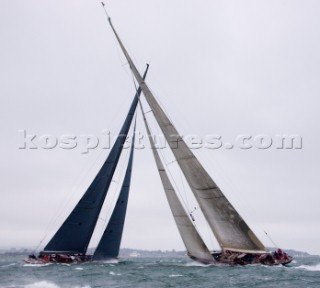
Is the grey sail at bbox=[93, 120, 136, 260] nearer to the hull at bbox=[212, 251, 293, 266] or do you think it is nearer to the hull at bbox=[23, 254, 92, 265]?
the hull at bbox=[23, 254, 92, 265]

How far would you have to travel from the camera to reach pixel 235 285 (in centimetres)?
2031

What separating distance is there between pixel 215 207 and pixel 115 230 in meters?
12.2

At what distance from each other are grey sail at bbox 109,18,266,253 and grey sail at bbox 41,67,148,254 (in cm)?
934

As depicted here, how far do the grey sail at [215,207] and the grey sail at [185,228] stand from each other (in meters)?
2.13

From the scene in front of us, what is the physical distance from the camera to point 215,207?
25281mm

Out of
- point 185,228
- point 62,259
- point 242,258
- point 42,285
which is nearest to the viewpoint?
point 42,285

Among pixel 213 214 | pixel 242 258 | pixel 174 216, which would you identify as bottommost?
pixel 242 258

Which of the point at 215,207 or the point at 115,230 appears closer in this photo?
the point at 215,207

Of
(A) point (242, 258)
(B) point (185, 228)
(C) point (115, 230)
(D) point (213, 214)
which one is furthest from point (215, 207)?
(C) point (115, 230)

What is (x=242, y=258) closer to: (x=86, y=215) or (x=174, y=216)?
(x=174, y=216)

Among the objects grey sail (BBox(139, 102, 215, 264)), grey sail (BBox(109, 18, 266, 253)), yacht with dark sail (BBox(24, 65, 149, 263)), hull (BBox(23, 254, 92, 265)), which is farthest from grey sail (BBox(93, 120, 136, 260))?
grey sail (BBox(109, 18, 266, 253))

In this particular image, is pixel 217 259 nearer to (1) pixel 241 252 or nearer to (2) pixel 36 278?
(1) pixel 241 252

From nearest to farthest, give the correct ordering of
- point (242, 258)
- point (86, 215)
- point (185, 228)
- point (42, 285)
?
point (42, 285)
point (242, 258)
point (185, 228)
point (86, 215)

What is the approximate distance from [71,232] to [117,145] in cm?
779
